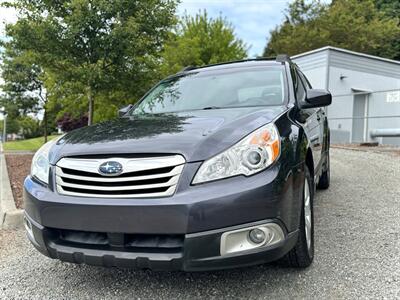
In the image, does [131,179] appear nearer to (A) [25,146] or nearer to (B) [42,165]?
(B) [42,165]

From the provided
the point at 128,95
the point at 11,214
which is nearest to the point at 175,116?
the point at 11,214

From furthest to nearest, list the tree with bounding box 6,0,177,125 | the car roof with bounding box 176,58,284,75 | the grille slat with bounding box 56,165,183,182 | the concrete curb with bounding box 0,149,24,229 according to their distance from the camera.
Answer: the tree with bounding box 6,0,177,125, the concrete curb with bounding box 0,149,24,229, the car roof with bounding box 176,58,284,75, the grille slat with bounding box 56,165,183,182

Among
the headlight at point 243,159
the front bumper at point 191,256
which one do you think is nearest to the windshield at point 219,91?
the headlight at point 243,159

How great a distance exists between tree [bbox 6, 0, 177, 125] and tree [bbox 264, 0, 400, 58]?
55.1 feet

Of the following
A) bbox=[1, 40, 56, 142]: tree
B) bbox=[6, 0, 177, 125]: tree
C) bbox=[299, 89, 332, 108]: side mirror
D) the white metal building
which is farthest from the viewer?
bbox=[1, 40, 56, 142]: tree

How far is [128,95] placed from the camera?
31.5 ft

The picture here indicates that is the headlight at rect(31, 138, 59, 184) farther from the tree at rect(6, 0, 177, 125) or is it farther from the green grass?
the green grass

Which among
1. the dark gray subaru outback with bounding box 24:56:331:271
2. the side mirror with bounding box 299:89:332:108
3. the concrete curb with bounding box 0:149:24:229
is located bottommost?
the concrete curb with bounding box 0:149:24:229

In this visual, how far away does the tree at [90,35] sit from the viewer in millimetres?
7469

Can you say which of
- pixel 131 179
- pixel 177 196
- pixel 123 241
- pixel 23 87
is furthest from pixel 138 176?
pixel 23 87

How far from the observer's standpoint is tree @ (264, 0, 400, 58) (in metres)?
23.4

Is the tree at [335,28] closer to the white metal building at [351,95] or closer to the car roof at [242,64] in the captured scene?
the white metal building at [351,95]

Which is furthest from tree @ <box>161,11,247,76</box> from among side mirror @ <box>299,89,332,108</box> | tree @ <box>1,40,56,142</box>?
side mirror @ <box>299,89,332,108</box>

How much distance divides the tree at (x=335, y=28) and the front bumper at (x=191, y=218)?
22.5m
